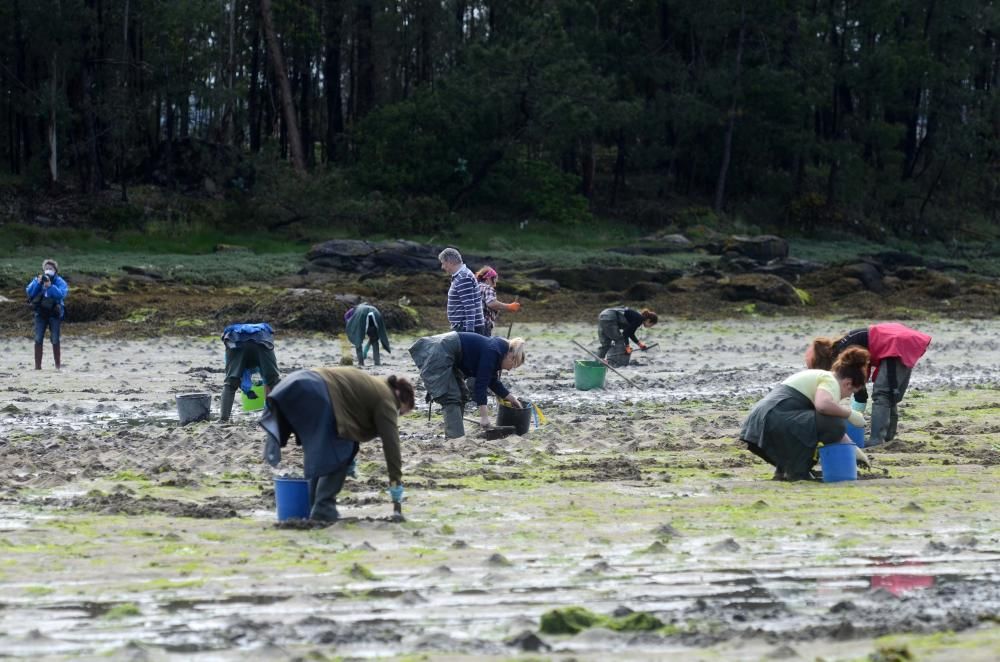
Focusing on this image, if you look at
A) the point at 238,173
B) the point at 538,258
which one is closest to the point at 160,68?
the point at 238,173

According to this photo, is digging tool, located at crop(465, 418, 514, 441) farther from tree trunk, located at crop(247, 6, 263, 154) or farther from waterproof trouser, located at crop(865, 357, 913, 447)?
tree trunk, located at crop(247, 6, 263, 154)

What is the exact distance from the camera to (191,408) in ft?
47.7

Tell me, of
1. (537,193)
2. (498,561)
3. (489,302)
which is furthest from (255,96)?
(498,561)

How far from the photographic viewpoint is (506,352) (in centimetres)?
1301

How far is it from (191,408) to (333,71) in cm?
3753

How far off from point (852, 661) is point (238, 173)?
39.9 m

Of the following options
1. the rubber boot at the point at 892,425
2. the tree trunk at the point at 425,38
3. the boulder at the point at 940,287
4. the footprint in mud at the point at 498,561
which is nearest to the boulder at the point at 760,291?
the boulder at the point at 940,287

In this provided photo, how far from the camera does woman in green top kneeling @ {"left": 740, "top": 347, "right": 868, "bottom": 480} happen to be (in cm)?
1070

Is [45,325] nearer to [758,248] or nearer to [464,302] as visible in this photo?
[464,302]

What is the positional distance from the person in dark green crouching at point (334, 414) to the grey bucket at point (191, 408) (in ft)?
19.0

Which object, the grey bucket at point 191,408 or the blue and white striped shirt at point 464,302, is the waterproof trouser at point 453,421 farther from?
the grey bucket at point 191,408

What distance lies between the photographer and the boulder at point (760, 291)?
33.0 m

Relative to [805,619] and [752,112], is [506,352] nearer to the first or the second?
[805,619]

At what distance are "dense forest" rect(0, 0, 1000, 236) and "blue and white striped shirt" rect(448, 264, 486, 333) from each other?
90.4 ft
